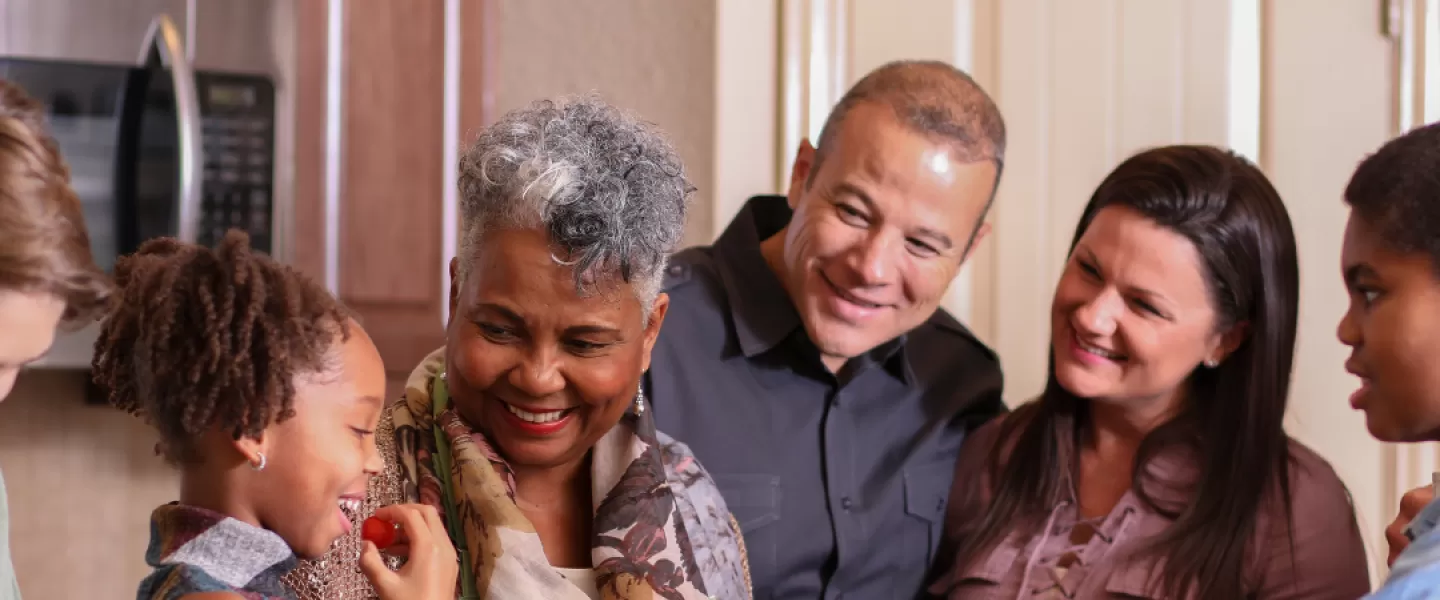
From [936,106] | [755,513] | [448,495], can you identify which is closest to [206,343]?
[448,495]

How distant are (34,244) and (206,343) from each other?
0.41 ft

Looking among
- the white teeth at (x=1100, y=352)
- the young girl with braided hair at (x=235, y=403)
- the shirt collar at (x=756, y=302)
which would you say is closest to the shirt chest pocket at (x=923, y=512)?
the shirt collar at (x=756, y=302)

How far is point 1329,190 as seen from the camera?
2.59 m

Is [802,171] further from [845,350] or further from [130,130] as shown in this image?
[130,130]

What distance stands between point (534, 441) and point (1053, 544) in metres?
0.77

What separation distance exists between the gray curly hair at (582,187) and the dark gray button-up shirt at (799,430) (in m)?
0.50

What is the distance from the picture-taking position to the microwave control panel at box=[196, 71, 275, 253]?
6.64ft

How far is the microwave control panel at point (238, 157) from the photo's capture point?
2.03 metres

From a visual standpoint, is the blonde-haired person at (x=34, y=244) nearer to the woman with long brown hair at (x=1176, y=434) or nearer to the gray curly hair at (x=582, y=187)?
the gray curly hair at (x=582, y=187)

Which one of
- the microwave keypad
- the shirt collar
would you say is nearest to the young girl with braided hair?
the shirt collar

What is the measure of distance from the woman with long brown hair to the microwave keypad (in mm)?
1192

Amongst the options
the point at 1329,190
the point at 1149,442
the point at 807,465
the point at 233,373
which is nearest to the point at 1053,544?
the point at 1149,442

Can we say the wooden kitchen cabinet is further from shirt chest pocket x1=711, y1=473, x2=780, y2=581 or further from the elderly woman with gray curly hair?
the elderly woman with gray curly hair

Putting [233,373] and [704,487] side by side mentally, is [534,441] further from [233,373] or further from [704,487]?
[233,373]
